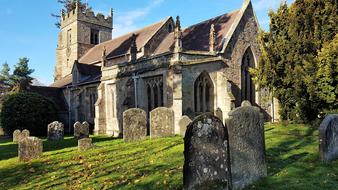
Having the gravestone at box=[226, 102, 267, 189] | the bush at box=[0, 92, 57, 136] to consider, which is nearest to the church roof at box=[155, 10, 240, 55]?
the bush at box=[0, 92, 57, 136]

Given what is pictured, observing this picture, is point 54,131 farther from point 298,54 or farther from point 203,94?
point 298,54

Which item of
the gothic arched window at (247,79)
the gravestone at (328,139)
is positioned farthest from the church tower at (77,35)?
the gravestone at (328,139)

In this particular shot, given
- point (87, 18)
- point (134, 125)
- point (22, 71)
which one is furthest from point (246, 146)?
point (22, 71)

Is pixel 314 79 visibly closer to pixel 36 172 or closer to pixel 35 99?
pixel 36 172

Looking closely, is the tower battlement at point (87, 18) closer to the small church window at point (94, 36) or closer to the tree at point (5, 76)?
the small church window at point (94, 36)

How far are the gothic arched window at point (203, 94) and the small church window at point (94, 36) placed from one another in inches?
1050

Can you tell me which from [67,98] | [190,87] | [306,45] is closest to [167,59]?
[190,87]

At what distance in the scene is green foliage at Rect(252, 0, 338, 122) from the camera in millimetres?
15578

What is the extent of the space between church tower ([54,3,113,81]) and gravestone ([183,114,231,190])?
38086mm

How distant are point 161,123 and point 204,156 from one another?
32.6ft

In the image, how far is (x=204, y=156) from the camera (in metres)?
6.07

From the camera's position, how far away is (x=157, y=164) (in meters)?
9.05

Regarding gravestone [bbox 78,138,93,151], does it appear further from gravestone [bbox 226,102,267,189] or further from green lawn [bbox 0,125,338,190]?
gravestone [bbox 226,102,267,189]

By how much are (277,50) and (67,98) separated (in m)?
24.3
